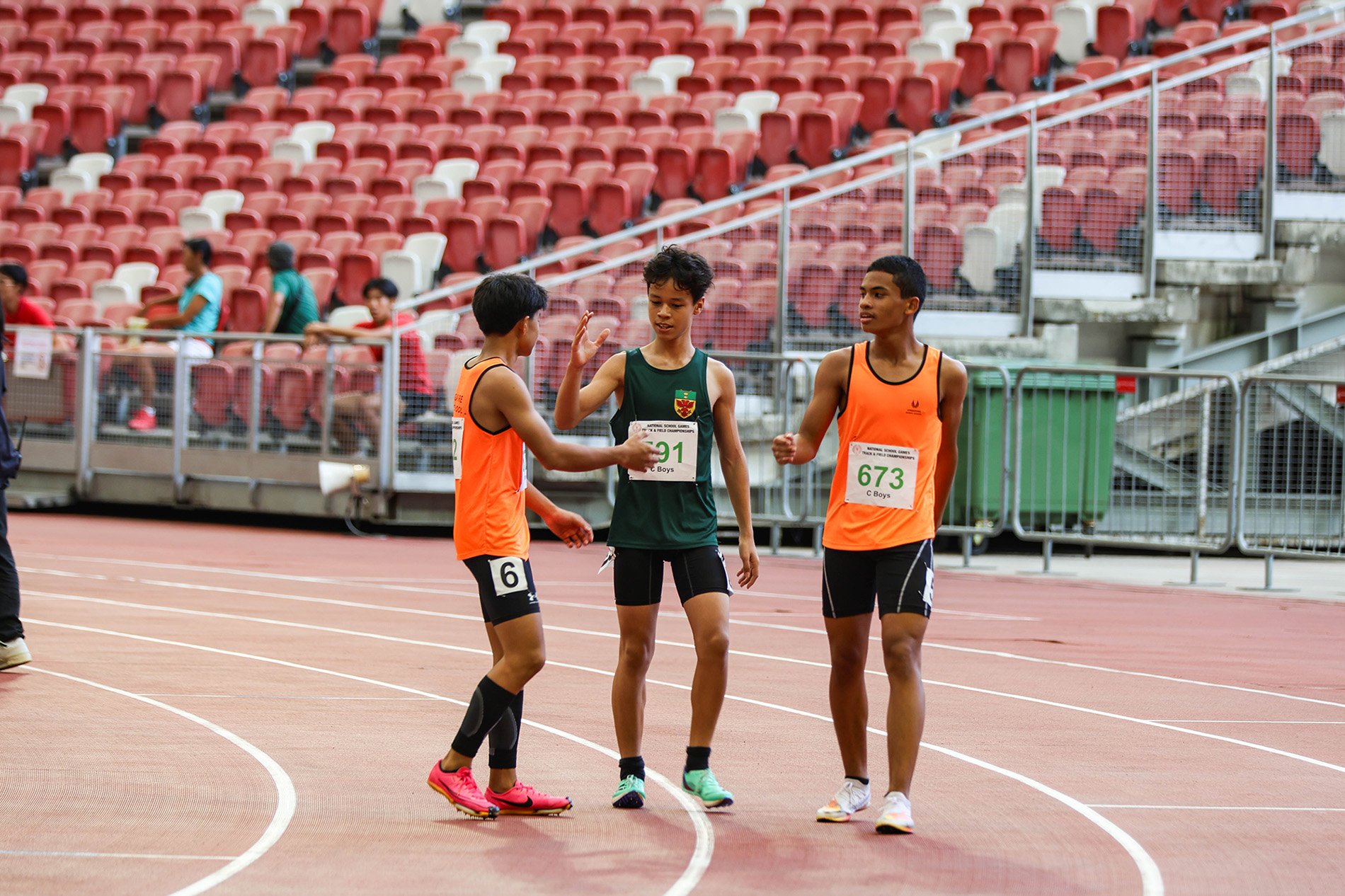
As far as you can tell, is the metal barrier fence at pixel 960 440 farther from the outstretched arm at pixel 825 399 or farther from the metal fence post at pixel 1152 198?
the outstretched arm at pixel 825 399

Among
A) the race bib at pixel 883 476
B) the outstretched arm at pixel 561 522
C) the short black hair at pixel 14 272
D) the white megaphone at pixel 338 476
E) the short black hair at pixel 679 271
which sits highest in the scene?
the short black hair at pixel 14 272

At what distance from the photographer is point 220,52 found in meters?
26.4

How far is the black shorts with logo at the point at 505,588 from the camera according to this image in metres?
5.73

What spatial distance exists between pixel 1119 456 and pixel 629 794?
898cm

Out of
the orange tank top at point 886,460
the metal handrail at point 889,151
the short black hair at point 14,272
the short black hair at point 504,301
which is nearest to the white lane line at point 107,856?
the short black hair at point 504,301

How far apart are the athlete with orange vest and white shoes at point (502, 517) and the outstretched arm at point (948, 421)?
100cm

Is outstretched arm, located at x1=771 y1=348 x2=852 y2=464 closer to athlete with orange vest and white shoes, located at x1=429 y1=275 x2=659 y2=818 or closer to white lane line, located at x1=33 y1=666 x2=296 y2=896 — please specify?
athlete with orange vest and white shoes, located at x1=429 y1=275 x2=659 y2=818

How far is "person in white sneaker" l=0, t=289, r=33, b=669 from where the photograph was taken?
27.5 ft

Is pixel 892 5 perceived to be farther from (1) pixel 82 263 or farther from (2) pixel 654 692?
(2) pixel 654 692

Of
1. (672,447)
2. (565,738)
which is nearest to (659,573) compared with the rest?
(672,447)

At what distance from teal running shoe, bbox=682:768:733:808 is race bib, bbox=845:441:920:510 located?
1.04m

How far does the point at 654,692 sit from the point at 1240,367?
10989mm

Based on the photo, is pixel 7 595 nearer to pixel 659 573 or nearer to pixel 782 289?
pixel 659 573

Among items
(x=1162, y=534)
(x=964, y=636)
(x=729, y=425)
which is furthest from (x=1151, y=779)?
(x=1162, y=534)
